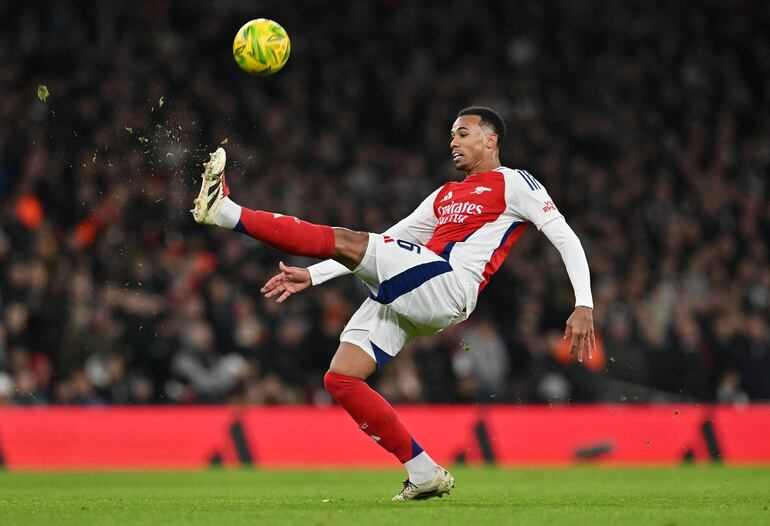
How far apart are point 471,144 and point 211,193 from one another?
1864mm

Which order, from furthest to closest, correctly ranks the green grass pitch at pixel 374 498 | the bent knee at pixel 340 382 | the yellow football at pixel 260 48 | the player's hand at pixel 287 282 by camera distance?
the yellow football at pixel 260 48 < the bent knee at pixel 340 382 < the player's hand at pixel 287 282 < the green grass pitch at pixel 374 498

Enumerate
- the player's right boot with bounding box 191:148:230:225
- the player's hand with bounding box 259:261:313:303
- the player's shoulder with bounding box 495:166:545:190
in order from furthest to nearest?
the player's shoulder with bounding box 495:166:545:190, the player's hand with bounding box 259:261:313:303, the player's right boot with bounding box 191:148:230:225

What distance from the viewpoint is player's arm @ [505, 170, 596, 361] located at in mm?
7109

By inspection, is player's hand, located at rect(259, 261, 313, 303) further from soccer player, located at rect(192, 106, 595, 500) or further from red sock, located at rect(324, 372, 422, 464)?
red sock, located at rect(324, 372, 422, 464)

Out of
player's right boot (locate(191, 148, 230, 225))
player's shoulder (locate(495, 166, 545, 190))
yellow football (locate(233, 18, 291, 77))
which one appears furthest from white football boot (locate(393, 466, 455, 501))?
yellow football (locate(233, 18, 291, 77))

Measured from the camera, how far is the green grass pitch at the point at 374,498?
6.55m

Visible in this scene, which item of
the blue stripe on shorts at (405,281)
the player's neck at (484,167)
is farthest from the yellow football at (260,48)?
the blue stripe on shorts at (405,281)

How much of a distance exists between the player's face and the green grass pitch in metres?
2.19

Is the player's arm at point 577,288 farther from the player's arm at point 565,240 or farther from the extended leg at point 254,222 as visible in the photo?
the extended leg at point 254,222

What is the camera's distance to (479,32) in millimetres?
21500

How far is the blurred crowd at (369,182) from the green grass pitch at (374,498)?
1838 mm

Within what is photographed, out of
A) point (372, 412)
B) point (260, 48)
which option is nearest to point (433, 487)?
point (372, 412)

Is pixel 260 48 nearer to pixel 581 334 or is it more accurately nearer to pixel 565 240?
pixel 565 240

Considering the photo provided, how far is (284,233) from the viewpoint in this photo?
23.1ft
